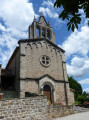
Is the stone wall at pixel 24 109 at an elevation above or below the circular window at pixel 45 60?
below

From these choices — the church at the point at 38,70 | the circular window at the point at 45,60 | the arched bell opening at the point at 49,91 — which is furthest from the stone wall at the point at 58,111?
the circular window at the point at 45,60

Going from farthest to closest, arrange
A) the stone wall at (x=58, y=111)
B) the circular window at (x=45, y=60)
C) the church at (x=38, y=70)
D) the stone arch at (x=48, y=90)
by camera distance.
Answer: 1. the circular window at (x=45, y=60)
2. the stone arch at (x=48, y=90)
3. the church at (x=38, y=70)
4. the stone wall at (x=58, y=111)

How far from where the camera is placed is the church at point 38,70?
48.7 ft

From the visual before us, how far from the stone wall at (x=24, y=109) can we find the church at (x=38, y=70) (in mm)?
5626

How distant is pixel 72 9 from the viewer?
2.66m

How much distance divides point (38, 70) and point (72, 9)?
1384cm

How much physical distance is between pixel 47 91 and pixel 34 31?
9.36 m

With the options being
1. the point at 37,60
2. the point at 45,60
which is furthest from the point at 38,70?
the point at 45,60

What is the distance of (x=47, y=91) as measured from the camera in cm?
1602

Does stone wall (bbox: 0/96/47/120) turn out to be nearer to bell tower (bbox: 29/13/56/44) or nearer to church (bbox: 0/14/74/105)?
church (bbox: 0/14/74/105)

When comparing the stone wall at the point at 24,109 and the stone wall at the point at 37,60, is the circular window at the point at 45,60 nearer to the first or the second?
the stone wall at the point at 37,60

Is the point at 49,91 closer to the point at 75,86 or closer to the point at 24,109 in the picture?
the point at 24,109

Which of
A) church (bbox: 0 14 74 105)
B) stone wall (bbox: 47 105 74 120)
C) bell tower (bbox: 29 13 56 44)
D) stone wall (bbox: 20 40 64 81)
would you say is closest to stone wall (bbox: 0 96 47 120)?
stone wall (bbox: 47 105 74 120)

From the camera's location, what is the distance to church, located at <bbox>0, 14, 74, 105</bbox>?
584 inches
